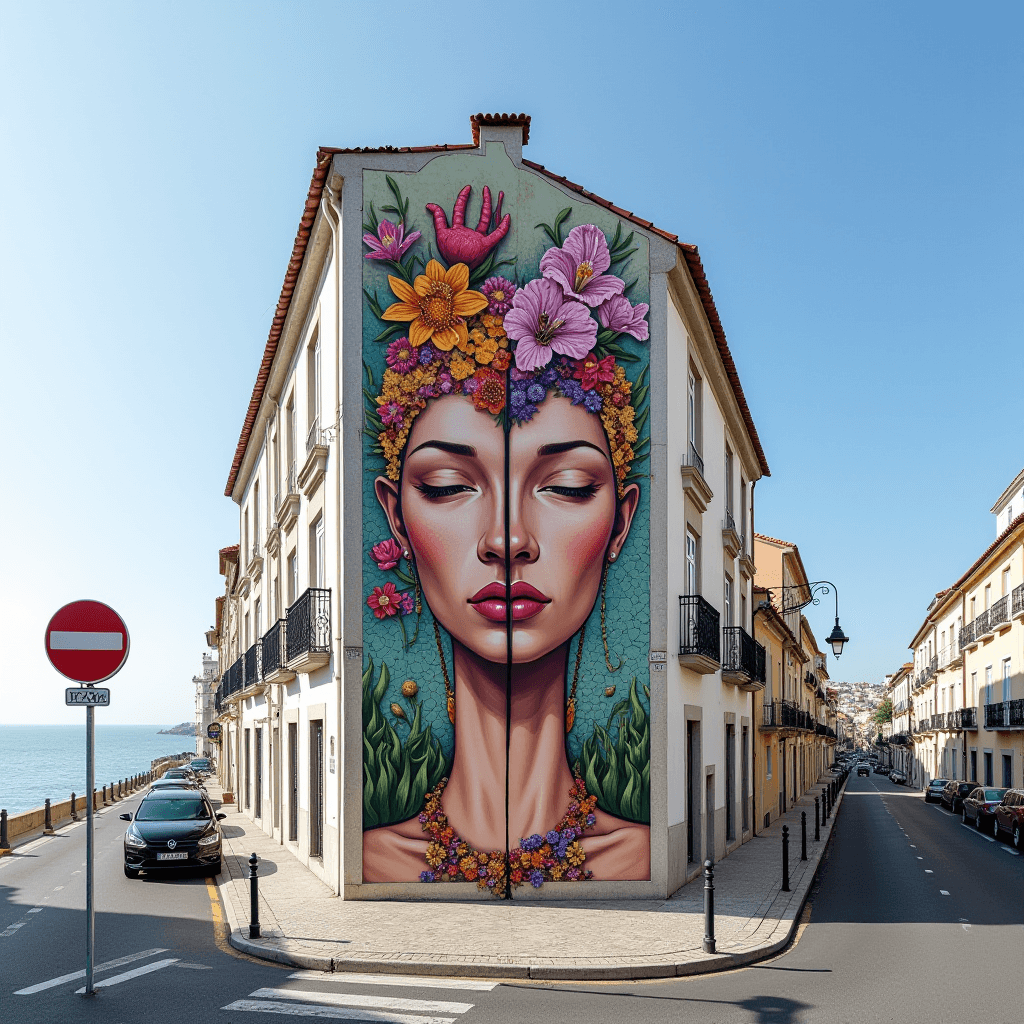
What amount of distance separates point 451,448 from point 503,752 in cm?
428

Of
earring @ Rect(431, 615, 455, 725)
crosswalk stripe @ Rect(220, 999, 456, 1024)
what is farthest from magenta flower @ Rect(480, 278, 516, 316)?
crosswalk stripe @ Rect(220, 999, 456, 1024)

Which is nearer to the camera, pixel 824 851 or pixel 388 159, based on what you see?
pixel 388 159

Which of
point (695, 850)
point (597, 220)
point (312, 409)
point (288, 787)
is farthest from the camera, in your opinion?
point (288, 787)

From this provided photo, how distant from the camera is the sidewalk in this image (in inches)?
403

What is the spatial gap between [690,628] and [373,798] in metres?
5.38

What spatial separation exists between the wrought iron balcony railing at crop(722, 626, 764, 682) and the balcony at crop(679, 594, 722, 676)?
441cm

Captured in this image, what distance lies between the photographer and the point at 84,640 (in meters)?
9.20

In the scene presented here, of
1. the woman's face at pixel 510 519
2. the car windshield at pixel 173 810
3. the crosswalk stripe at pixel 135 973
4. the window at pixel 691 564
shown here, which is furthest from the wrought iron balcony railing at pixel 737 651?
the crosswalk stripe at pixel 135 973

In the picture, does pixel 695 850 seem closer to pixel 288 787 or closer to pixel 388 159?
pixel 288 787

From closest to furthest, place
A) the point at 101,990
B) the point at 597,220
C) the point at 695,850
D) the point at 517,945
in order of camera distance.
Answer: the point at 101,990
the point at 517,945
the point at 597,220
the point at 695,850

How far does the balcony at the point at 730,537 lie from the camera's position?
72.1 feet

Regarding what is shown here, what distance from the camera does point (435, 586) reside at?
14.6 metres

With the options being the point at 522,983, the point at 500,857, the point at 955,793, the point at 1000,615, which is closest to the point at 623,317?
the point at 500,857

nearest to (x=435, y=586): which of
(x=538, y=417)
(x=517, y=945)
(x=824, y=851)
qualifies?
(x=538, y=417)
